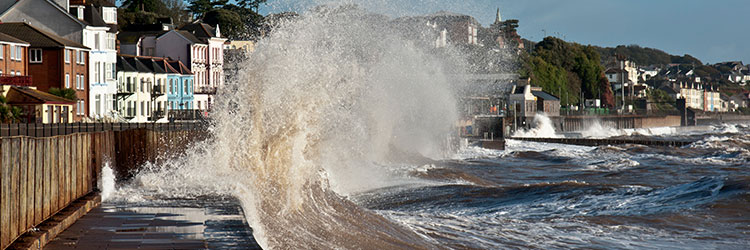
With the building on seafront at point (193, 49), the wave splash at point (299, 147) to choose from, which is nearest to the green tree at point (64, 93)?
the building on seafront at point (193, 49)

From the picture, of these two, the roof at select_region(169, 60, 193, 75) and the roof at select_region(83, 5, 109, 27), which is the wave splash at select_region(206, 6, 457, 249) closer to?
the roof at select_region(83, 5, 109, 27)

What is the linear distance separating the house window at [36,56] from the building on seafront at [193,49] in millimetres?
20546

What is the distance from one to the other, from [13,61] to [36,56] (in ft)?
11.5

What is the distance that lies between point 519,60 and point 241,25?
47.8 meters

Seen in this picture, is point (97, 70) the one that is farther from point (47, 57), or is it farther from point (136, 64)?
point (136, 64)

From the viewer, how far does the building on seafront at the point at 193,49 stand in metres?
72.2

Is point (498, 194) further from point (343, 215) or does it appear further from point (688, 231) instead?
Result: point (343, 215)

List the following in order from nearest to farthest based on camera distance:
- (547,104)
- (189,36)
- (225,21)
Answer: (189,36), (225,21), (547,104)

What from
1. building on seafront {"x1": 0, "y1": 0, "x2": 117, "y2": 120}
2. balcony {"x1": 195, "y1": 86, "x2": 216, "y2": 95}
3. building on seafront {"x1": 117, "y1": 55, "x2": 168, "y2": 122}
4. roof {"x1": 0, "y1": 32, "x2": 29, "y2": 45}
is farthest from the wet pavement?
balcony {"x1": 195, "y1": 86, "x2": 216, "y2": 95}

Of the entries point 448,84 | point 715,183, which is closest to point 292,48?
point 715,183

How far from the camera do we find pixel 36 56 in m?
49.7

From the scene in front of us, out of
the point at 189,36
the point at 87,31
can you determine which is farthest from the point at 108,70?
the point at 189,36

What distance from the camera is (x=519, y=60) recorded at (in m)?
127

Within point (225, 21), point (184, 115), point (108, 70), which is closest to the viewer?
point (108, 70)
